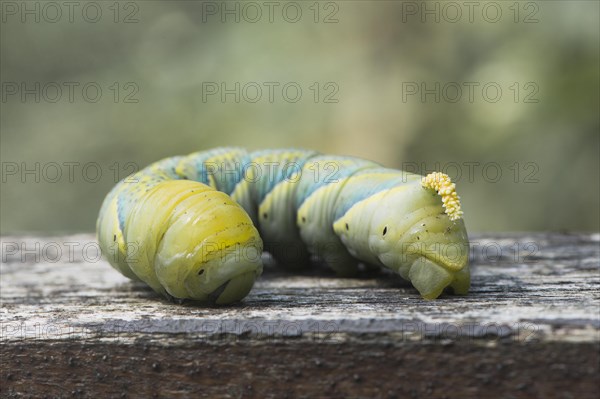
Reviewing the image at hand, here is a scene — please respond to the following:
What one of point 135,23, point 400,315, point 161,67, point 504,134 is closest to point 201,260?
point 400,315

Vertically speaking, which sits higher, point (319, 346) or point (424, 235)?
point (424, 235)

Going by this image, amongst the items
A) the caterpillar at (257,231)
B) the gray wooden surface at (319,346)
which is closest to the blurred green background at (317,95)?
the caterpillar at (257,231)

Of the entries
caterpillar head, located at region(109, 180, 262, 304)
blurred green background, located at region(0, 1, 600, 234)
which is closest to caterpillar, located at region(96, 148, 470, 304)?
caterpillar head, located at region(109, 180, 262, 304)

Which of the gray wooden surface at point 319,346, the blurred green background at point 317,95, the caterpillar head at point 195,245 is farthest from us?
the blurred green background at point 317,95

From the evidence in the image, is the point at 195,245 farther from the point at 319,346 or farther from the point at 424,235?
the point at 424,235

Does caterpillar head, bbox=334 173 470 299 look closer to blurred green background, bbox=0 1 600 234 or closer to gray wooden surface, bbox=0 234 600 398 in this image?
gray wooden surface, bbox=0 234 600 398

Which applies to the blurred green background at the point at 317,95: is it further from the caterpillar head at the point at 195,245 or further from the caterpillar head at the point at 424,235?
the caterpillar head at the point at 195,245

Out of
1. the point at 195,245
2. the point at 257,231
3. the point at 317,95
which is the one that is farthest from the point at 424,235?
the point at 317,95
